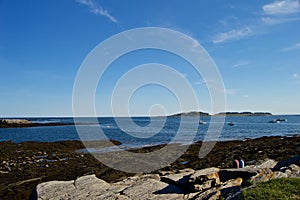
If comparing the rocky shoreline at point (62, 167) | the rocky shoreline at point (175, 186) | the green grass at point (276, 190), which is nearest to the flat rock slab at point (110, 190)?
the rocky shoreline at point (175, 186)

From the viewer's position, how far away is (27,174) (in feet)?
80.0

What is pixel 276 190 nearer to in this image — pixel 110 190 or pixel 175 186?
pixel 175 186

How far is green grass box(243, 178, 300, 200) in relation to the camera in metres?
8.88

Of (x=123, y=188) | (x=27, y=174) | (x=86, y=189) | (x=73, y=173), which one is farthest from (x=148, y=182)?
(x=27, y=174)

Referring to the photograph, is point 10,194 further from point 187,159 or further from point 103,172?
point 187,159

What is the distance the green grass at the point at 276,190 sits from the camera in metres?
8.88

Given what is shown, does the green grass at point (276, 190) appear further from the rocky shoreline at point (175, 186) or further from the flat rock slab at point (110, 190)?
the flat rock slab at point (110, 190)

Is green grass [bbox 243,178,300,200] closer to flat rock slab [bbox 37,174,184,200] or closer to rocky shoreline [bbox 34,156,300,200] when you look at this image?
rocky shoreline [bbox 34,156,300,200]

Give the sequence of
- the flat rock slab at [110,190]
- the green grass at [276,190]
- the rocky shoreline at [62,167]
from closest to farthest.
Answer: the green grass at [276,190] → the flat rock slab at [110,190] → the rocky shoreline at [62,167]

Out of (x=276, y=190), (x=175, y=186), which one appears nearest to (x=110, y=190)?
(x=175, y=186)

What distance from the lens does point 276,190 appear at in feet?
30.3

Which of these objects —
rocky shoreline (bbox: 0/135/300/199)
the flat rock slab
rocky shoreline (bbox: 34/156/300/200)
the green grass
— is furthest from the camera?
rocky shoreline (bbox: 0/135/300/199)

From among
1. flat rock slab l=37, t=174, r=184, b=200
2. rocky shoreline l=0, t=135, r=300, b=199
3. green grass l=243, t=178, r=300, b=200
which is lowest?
rocky shoreline l=0, t=135, r=300, b=199

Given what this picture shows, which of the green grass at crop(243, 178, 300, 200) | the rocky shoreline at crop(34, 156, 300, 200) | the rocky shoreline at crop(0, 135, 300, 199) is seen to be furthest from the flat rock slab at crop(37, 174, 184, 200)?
the rocky shoreline at crop(0, 135, 300, 199)
